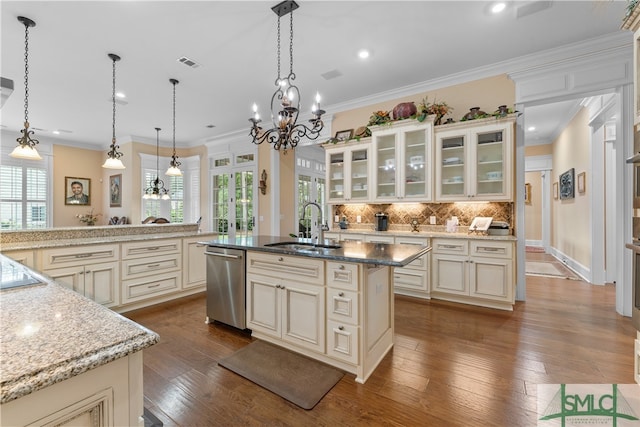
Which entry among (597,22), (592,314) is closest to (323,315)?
(592,314)

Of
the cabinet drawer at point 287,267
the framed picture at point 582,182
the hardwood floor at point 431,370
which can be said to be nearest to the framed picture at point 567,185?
the framed picture at point 582,182

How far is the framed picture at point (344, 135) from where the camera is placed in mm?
4952

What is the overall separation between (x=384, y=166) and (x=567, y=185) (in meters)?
4.79

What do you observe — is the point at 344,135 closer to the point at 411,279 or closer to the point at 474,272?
the point at 411,279

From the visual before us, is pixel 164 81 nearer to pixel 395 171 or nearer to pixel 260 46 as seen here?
pixel 260 46

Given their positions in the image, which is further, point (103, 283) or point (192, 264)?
point (192, 264)

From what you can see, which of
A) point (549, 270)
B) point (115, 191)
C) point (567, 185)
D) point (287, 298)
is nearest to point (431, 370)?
point (287, 298)

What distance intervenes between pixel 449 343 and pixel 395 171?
258cm

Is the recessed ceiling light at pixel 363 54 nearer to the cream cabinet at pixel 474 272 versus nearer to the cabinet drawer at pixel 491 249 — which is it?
the cream cabinet at pixel 474 272

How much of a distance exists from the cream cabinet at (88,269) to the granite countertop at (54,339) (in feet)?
7.91

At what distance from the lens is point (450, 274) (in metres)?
3.82

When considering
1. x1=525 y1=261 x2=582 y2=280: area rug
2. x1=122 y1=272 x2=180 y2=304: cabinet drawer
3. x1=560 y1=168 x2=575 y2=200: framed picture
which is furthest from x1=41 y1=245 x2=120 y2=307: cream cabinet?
x1=560 y1=168 x2=575 y2=200: framed picture

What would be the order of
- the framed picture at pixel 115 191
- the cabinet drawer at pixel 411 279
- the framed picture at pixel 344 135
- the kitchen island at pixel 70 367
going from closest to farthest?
the kitchen island at pixel 70 367 → the cabinet drawer at pixel 411 279 → the framed picture at pixel 344 135 → the framed picture at pixel 115 191

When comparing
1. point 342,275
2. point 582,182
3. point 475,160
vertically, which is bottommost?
point 342,275
